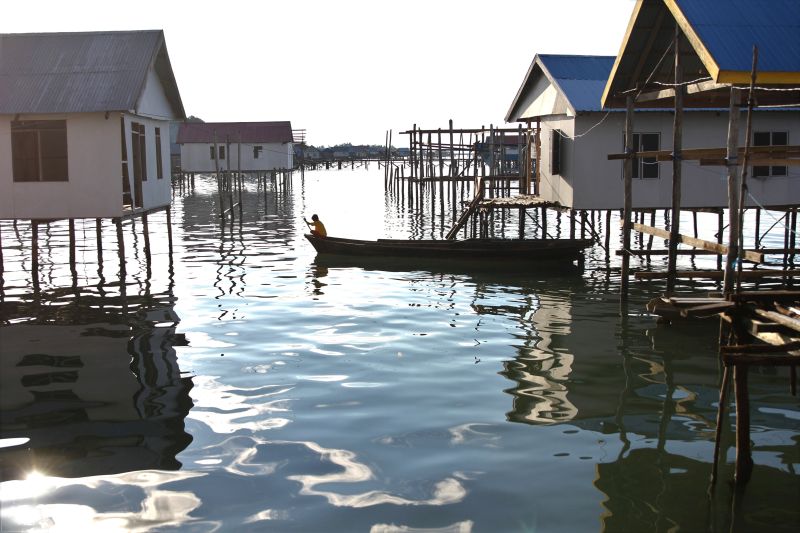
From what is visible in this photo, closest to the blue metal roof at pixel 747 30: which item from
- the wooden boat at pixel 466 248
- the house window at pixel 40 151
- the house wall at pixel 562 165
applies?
Answer: the house wall at pixel 562 165

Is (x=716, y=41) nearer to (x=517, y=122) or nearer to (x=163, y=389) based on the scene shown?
(x=163, y=389)

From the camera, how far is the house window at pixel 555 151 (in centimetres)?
2364

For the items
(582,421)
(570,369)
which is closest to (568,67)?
(570,369)

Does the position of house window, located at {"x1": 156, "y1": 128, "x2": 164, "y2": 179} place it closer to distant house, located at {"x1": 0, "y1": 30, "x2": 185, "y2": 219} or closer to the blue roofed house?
distant house, located at {"x1": 0, "y1": 30, "x2": 185, "y2": 219}

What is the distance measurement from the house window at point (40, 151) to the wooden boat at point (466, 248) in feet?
23.7

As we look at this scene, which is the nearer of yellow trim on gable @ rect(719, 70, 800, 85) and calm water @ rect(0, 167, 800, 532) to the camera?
calm water @ rect(0, 167, 800, 532)

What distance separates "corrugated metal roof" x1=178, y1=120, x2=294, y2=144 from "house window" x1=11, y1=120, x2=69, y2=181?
4391 cm

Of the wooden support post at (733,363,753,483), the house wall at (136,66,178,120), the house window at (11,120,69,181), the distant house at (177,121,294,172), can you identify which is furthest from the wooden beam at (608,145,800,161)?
the distant house at (177,121,294,172)

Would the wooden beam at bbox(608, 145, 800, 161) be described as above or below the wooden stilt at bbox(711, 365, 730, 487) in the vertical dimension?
above

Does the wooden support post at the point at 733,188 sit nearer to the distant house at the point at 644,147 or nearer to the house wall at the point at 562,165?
the distant house at the point at 644,147

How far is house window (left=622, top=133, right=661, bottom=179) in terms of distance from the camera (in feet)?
73.0

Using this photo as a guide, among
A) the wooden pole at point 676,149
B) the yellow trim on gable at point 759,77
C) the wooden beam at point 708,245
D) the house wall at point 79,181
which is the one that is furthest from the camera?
the house wall at point 79,181

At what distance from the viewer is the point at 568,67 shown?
920 inches

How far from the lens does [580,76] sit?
23.0 m
